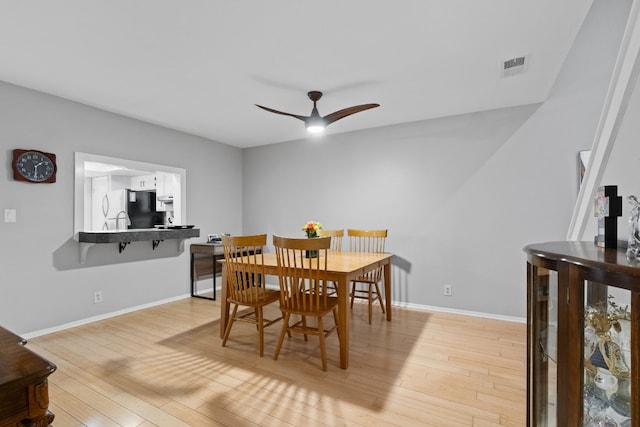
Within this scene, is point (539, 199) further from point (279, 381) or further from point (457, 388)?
point (279, 381)

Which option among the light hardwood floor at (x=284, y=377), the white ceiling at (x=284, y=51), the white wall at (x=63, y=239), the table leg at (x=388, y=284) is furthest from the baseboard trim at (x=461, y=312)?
the white wall at (x=63, y=239)

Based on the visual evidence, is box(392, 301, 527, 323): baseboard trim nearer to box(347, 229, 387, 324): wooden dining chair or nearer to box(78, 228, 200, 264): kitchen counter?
box(347, 229, 387, 324): wooden dining chair

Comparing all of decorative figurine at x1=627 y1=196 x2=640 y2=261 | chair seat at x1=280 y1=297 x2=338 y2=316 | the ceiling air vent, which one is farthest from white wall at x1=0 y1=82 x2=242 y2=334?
decorative figurine at x1=627 y1=196 x2=640 y2=261

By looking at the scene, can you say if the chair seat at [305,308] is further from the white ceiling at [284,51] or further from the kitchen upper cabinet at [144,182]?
the kitchen upper cabinet at [144,182]

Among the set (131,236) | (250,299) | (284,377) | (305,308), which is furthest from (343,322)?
(131,236)

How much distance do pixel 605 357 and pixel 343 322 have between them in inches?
66.4

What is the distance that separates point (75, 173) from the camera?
131 inches

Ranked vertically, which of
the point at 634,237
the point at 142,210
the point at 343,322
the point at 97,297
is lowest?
the point at 97,297

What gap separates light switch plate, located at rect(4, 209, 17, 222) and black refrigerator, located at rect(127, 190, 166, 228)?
4.32 ft

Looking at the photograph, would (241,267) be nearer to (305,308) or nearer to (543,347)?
(305,308)

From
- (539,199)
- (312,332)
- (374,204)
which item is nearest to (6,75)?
(312,332)

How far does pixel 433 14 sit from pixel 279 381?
8.72 ft

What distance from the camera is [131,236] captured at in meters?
3.59

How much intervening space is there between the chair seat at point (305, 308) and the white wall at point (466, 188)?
1851 mm
